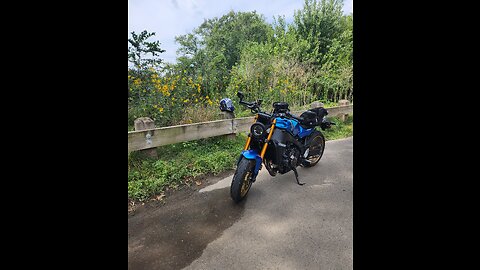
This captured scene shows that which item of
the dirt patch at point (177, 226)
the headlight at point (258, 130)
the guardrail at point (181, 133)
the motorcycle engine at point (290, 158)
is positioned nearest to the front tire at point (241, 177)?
the dirt patch at point (177, 226)

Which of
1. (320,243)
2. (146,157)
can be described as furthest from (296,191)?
(146,157)

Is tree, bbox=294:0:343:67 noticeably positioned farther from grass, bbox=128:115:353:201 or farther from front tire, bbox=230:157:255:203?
front tire, bbox=230:157:255:203

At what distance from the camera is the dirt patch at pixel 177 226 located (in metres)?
1.88

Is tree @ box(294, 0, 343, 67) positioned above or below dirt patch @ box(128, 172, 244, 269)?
above

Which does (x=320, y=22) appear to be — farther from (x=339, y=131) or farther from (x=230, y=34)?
(x=230, y=34)

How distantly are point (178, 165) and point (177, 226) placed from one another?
131cm

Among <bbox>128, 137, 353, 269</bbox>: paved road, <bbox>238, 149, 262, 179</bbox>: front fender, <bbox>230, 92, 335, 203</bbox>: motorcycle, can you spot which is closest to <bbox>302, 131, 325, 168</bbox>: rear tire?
<bbox>230, 92, 335, 203</bbox>: motorcycle

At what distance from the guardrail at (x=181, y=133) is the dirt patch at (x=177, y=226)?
86cm

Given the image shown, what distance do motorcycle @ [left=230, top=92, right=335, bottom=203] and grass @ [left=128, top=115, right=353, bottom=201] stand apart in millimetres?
921

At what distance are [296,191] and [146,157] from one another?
217cm

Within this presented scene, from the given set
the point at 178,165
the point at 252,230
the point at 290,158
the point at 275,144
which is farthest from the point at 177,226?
the point at 290,158

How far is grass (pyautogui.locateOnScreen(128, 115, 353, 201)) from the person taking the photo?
2.93 m
